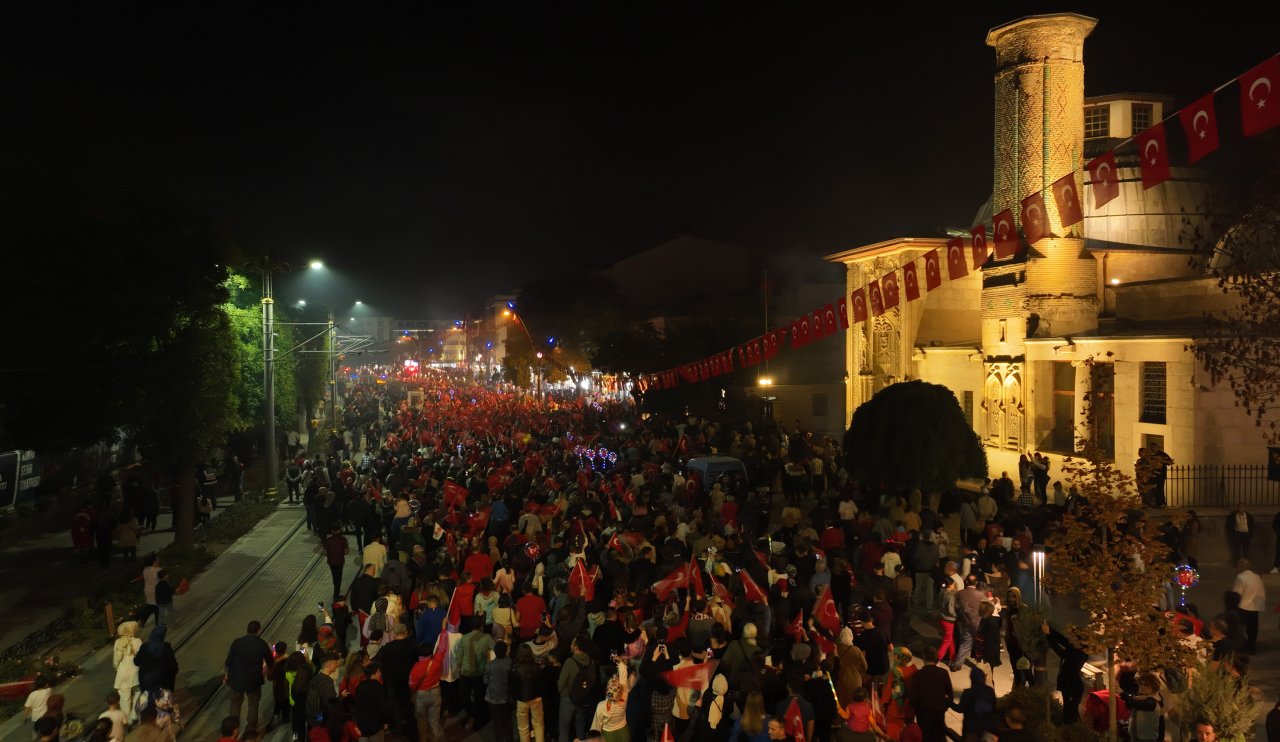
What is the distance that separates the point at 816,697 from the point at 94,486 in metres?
24.0

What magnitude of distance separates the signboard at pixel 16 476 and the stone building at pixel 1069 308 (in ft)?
73.5

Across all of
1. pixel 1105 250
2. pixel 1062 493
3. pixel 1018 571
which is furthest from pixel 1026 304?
pixel 1018 571

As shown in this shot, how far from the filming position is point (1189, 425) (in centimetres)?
1916

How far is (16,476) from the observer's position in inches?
840

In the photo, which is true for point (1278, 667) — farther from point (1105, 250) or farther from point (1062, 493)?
point (1105, 250)

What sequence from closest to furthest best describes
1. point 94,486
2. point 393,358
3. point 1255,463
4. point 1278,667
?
1. point 1278,667
2. point 1255,463
3. point 94,486
4. point 393,358

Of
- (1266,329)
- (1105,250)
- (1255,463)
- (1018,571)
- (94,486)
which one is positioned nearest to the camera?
(1018,571)

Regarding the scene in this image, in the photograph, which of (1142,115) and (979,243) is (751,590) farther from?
(1142,115)

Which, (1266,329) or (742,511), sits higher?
(1266,329)

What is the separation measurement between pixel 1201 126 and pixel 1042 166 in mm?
19136

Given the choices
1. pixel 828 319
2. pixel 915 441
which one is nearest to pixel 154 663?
pixel 828 319

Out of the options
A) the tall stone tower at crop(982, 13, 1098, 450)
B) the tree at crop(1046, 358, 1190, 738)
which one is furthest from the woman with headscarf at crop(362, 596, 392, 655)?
the tall stone tower at crop(982, 13, 1098, 450)

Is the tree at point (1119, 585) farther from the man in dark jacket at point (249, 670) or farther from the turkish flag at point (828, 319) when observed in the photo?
the turkish flag at point (828, 319)

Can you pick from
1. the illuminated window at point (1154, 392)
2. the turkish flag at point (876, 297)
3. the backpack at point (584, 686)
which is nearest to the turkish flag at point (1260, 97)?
the backpack at point (584, 686)
